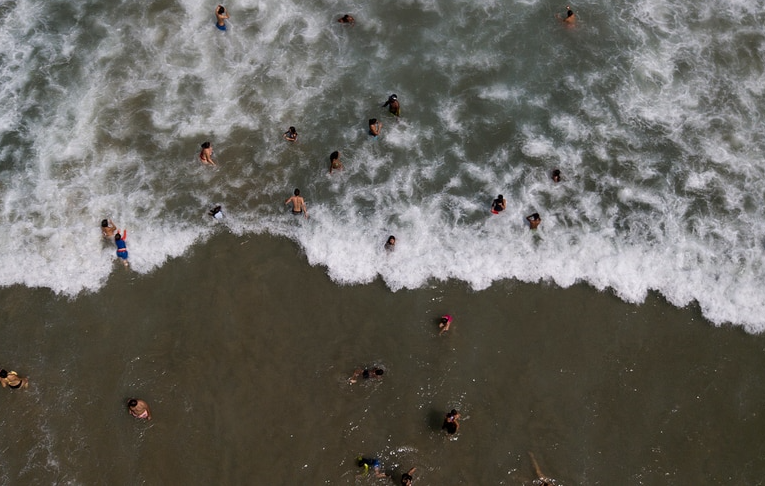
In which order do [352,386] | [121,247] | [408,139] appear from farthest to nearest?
[408,139], [121,247], [352,386]

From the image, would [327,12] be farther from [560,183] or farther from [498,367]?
[498,367]

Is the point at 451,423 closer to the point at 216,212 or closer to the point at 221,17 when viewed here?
the point at 216,212

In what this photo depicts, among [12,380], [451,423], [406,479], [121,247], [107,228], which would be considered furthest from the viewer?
[107,228]

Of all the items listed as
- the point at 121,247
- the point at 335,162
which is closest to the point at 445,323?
the point at 335,162

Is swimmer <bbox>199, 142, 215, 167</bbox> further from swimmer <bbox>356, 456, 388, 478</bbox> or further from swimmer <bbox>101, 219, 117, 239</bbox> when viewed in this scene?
swimmer <bbox>356, 456, 388, 478</bbox>

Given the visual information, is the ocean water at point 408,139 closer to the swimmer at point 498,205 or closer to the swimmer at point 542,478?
the swimmer at point 498,205

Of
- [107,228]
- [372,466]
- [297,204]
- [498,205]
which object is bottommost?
[372,466]

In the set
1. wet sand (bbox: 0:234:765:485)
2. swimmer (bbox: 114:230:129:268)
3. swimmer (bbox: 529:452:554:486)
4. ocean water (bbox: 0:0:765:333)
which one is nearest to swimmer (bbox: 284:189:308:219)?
ocean water (bbox: 0:0:765:333)

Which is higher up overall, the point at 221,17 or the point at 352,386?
the point at 221,17
